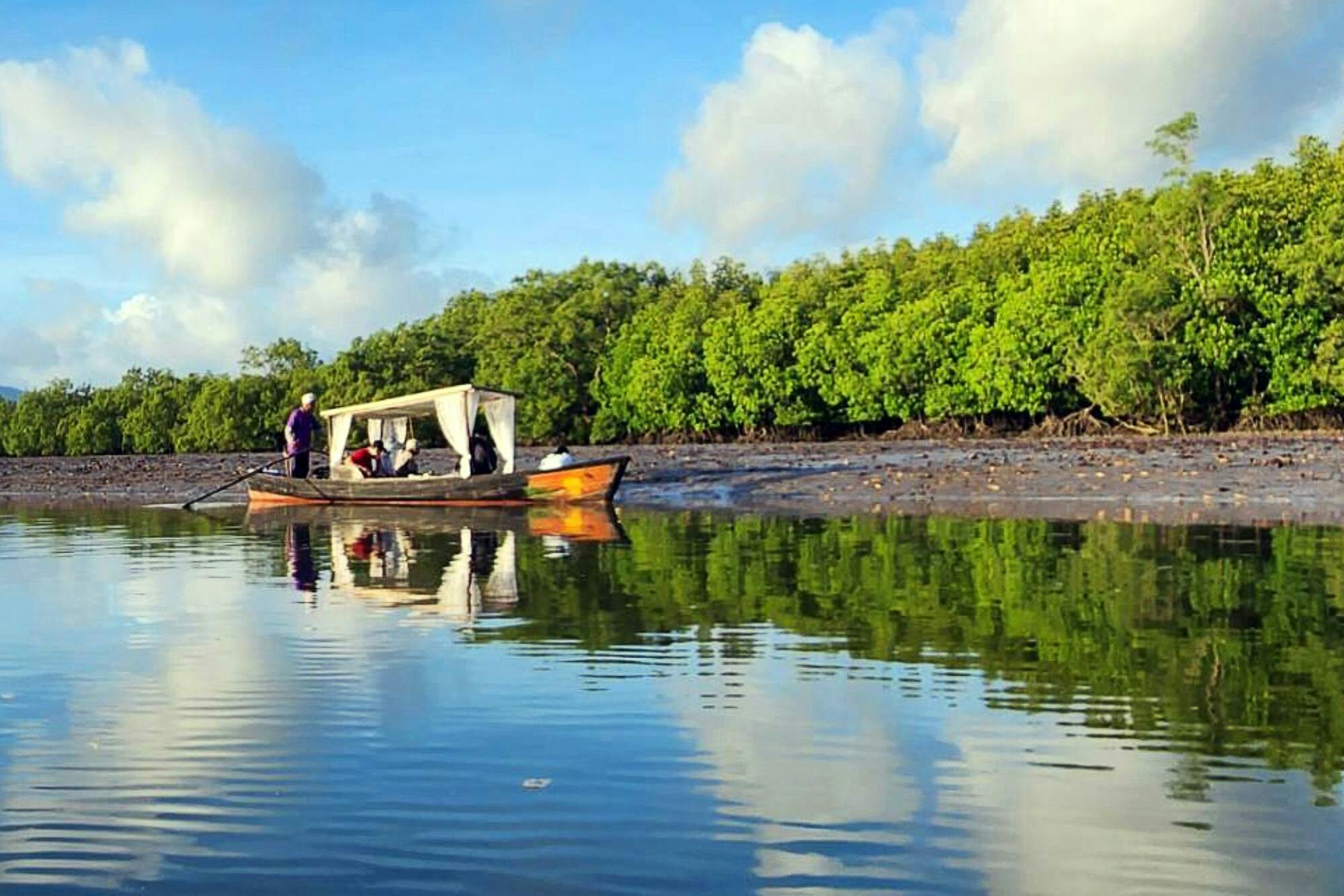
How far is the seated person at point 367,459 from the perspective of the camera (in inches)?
1305

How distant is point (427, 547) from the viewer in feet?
70.3

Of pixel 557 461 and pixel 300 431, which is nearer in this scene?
pixel 557 461

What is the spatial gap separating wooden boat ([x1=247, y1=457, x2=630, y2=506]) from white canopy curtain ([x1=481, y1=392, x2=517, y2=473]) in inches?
51.4

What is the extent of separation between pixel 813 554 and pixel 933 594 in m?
4.73

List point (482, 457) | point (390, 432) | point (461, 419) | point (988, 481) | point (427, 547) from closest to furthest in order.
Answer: point (427, 547)
point (461, 419)
point (988, 481)
point (482, 457)
point (390, 432)

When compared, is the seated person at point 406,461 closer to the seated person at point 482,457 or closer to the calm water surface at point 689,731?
the seated person at point 482,457

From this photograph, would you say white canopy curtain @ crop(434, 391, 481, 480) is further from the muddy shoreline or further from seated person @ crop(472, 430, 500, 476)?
the muddy shoreline

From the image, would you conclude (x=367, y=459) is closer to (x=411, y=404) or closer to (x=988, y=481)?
(x=411, y=404)

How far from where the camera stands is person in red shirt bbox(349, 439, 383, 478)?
33156mm

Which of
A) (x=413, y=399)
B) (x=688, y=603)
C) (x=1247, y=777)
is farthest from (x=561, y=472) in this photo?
(x=1247, y=777)

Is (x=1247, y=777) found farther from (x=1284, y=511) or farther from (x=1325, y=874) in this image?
(x=1284, y=511)

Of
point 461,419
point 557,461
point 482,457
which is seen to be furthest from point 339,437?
point 557,461

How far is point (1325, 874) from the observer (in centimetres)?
552

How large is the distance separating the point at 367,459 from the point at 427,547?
12.3 meters
